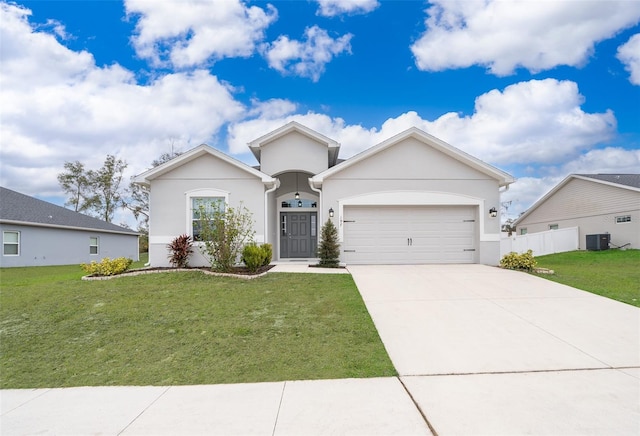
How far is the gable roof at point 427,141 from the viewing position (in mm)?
12508

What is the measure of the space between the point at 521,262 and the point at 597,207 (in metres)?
13.4

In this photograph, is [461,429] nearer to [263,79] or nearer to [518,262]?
[518,262]

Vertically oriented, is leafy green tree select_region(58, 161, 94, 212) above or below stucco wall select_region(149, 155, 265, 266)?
above

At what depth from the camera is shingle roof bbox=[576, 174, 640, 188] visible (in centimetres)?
1916

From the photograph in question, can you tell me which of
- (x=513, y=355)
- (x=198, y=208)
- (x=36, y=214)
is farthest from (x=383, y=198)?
(x=36, y=214)

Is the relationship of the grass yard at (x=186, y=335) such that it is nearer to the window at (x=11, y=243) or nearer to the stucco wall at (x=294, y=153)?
the stucco wall at (x=294, y=153)

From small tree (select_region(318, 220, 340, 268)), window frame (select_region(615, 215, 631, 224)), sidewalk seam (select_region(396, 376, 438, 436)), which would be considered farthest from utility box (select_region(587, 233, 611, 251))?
sidewalk seam (select_region(396, 376, 438, 436))

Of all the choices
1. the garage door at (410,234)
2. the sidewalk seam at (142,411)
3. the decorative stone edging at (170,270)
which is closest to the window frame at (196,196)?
the decorative stone edging at (170,270)

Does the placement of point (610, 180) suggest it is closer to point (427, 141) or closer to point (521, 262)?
point (521, 262)

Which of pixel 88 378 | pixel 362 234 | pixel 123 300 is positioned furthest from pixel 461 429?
pixel 362 234

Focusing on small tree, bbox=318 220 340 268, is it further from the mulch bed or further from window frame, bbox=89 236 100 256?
window frame, bbox=89 236 100 256

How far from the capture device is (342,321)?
20.2 feet

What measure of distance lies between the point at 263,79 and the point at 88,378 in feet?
46.8

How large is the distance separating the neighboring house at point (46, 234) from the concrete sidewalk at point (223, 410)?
18227 mm
